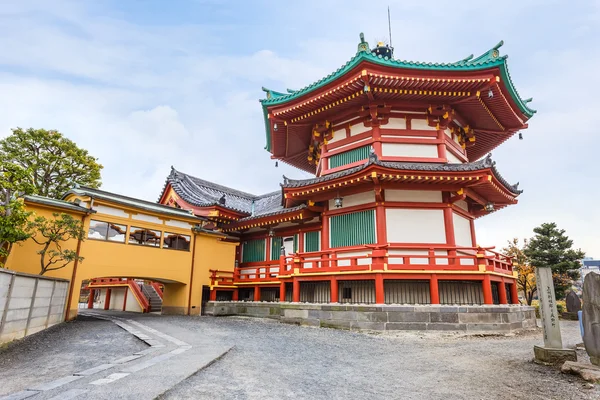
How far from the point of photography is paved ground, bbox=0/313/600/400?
4.67 meters

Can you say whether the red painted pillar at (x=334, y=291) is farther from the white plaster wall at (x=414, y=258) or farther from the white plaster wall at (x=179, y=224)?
the white plaster wall at (x=179, y=224)

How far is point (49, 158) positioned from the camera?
2375 cm

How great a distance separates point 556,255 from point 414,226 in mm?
20187

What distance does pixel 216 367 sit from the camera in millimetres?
5797

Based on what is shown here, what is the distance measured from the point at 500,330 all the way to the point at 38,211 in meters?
16.5

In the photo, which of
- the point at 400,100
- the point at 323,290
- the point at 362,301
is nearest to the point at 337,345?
the point at 362,301

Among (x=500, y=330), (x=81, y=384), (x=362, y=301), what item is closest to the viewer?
(x=81, y=384)

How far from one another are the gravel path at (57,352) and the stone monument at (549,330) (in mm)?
8396

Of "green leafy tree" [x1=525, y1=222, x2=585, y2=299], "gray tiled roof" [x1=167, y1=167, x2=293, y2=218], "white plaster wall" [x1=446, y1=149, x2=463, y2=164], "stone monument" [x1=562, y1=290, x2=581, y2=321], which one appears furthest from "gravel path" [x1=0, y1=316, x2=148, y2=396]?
"green leafy tree" [x1=525, y1=222, x2=585, y2=299]

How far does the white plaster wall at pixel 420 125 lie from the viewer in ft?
48.3

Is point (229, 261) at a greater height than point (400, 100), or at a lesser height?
lesser

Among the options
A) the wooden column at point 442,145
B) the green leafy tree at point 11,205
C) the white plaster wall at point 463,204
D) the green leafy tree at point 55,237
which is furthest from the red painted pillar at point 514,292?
the green leafy tree at point 11,205

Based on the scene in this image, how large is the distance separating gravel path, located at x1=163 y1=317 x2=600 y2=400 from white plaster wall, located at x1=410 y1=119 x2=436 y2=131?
8677mm

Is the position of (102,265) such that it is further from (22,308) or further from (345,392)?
(345,392)
